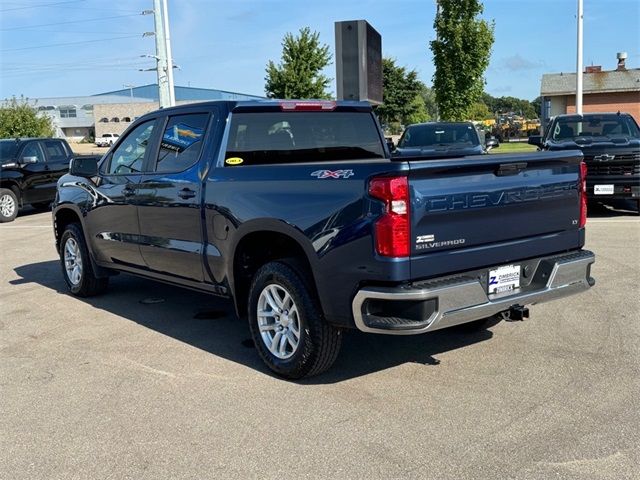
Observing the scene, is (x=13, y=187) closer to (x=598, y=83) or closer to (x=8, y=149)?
(x=8, y=149)

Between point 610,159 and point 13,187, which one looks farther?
point 13,187

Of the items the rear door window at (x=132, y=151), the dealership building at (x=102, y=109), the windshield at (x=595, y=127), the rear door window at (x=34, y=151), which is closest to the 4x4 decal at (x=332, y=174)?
the rear door window at (x=132, y=151)

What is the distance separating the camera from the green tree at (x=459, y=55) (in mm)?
22969

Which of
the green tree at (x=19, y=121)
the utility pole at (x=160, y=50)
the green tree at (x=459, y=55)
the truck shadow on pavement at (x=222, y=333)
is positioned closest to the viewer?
the truck shadow on pavement at (x=222, y=333)

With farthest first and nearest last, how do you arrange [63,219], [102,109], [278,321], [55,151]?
[102,109] → [55,151] → [63,219] → [278,321]

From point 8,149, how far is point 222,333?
1226 centimetres

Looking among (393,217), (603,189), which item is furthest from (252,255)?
(603,189)

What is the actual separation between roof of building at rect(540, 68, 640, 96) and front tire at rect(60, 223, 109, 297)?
37726mm

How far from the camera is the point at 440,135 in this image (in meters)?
13.0

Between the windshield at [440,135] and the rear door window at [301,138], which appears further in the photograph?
the windshield at [440,135]

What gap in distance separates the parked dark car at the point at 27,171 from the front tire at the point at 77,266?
8.88 m

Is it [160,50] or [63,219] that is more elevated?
[160,50]

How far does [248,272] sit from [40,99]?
133816mm

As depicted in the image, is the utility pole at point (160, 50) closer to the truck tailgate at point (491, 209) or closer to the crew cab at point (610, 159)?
the crew cab at point (610, 159)
